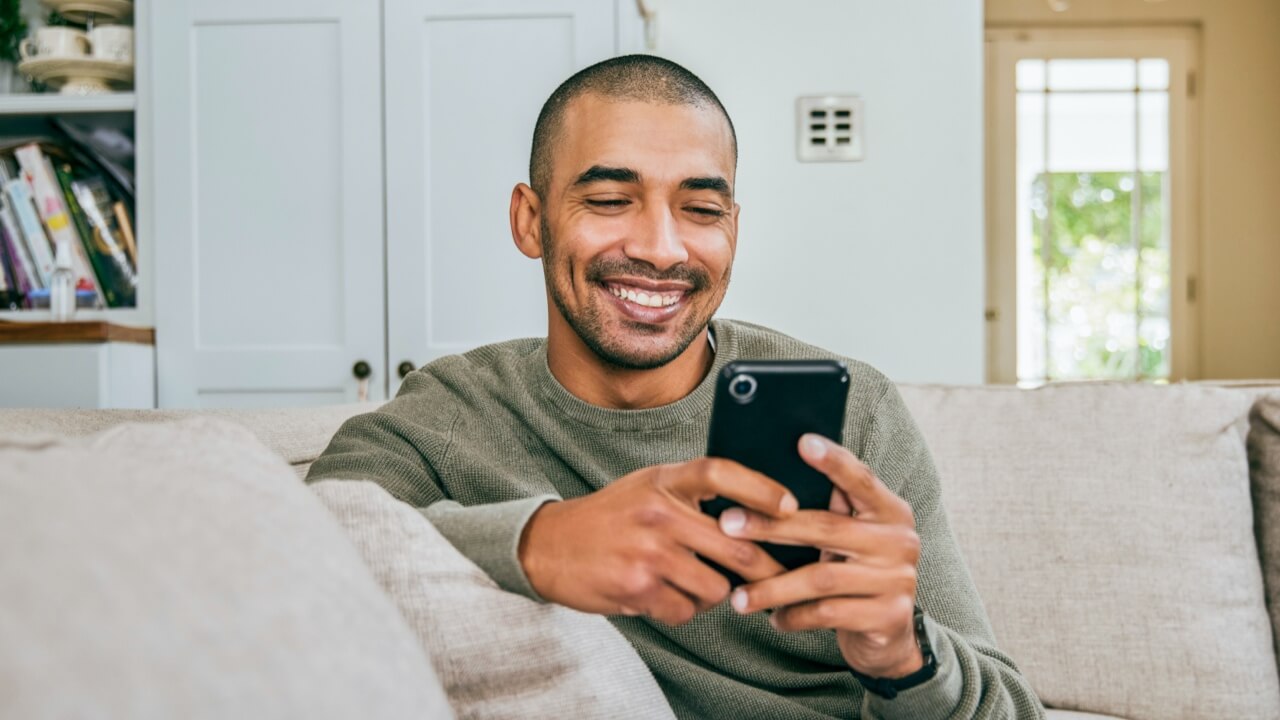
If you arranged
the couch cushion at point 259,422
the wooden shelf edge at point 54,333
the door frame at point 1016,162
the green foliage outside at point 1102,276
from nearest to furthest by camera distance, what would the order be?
1. the couch cushion at point 259,422
2. the wooden shelf edge at point 54,333
3. the door frame at point 1016,162
4. the green foliage outside at point 1102,276

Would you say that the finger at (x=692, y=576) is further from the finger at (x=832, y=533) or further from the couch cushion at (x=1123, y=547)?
the couch cushion at (x=1123, y=547)

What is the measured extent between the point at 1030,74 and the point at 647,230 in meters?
4.61

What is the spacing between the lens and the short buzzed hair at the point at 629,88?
127 centimetres

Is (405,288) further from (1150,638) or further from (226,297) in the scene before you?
(1150,638)

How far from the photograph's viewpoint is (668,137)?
1234mm

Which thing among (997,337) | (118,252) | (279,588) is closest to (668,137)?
(279,588)

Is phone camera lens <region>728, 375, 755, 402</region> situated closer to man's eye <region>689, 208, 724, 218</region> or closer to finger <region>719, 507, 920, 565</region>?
finger <region>719, 507, 920, 565</region>

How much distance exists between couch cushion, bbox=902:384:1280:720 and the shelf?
2.10 m

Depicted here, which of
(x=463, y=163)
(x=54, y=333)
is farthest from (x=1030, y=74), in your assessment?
(x=54, y=333)

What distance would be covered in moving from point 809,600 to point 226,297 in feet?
7.18

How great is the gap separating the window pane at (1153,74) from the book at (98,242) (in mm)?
4610

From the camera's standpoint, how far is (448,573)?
71 cm

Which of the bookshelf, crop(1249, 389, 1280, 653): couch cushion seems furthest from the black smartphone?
the bookshelf

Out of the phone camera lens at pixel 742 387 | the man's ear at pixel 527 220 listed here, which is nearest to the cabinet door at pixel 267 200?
the man's ear at pixel 527 220
